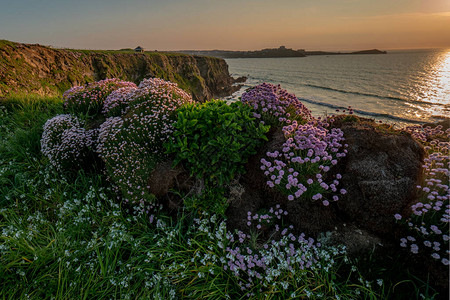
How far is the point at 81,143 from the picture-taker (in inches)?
219

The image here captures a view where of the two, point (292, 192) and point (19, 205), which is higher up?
point (292, 192)

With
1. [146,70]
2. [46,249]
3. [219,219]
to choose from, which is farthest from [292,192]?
[146,70]

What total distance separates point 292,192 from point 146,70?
4867cm

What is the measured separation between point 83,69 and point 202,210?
32.5 m

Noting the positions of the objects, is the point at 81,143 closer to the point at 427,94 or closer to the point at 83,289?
the point at 83,289

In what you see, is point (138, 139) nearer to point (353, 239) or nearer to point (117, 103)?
point (117, 103)

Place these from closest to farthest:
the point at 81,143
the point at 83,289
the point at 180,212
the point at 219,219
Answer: the point at 83,289
the point at 219,219
the point at 180,212
the point at 81,143

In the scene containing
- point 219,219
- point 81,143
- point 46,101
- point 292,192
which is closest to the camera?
point 292,192

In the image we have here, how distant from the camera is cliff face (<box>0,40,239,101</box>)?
12805 millimetres

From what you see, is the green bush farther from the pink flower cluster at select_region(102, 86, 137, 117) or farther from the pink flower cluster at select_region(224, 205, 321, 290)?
the pink flower cluster at select_region(102, 86, 137, 117)

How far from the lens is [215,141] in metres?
4.09

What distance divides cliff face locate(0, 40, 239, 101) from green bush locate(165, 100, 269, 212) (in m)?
10.6

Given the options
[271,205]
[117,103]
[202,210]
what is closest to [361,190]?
[271,205]

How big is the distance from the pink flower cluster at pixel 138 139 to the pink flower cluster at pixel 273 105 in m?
1.89
